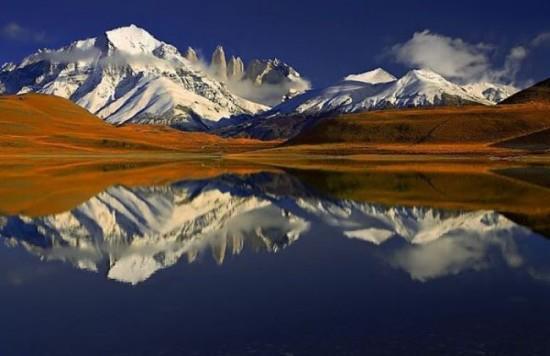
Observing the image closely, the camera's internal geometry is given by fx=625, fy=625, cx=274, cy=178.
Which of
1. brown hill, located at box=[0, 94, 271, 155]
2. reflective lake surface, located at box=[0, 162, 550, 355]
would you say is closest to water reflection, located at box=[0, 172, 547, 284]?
reflective lake surface, located at box=[0, 162, 550, 355]

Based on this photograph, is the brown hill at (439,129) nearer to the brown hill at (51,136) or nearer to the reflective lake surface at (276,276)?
the brown hill at (51,136)

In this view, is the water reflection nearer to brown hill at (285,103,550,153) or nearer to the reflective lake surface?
the reflective lake surface

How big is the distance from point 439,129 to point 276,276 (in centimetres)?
16454

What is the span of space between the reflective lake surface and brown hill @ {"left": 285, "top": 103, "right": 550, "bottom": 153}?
11823 centimetres


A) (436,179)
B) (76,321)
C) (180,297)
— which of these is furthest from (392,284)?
(436,179)

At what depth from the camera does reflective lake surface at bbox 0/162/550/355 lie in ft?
51.0

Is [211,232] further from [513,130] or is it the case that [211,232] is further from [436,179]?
[513,130]

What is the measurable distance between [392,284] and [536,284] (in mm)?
4835

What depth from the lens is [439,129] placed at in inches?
7052

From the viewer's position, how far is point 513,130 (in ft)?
566

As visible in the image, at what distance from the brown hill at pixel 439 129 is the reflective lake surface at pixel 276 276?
4655 inches

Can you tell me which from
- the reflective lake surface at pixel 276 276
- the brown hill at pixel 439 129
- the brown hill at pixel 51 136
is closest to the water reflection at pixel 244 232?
the reflective lake surface at pixel 276 276

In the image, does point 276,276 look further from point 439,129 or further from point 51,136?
point 439,129

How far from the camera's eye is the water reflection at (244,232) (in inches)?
987
